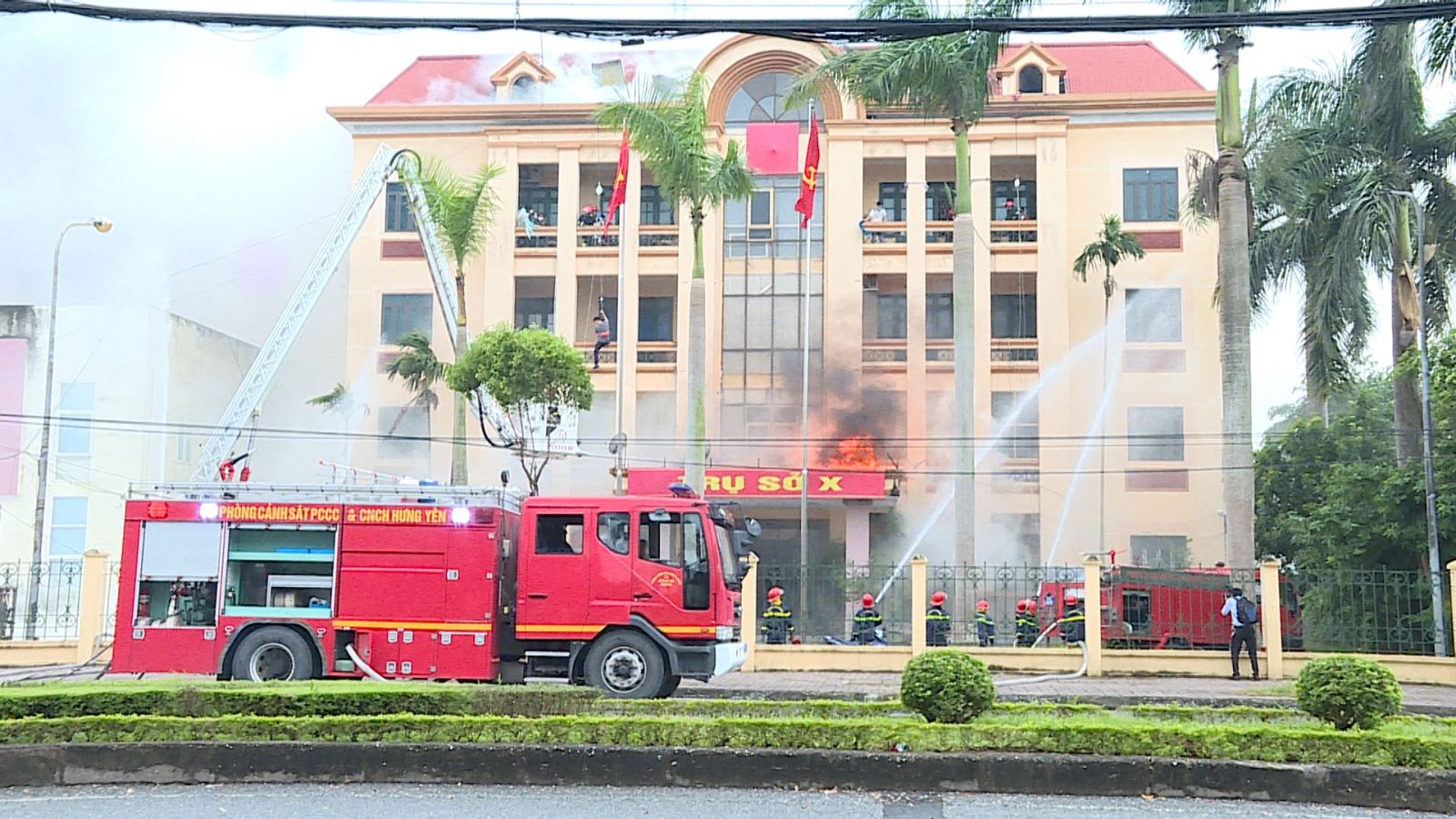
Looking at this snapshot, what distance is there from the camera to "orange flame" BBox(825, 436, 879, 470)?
3838cm

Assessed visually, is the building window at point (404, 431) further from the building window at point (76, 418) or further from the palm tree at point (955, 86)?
the palm tree at point (955, 86)

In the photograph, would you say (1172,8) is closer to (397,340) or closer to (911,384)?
(911,384)

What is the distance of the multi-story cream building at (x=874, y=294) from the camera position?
38.7 m

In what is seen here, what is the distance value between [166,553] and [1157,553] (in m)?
29.2

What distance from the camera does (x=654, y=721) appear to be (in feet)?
33.5


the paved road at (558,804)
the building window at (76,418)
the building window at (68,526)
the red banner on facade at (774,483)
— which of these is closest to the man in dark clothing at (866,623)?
the red banner on facade at (774,483)

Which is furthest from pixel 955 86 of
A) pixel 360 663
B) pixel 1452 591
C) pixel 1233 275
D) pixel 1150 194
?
pixel 360 663

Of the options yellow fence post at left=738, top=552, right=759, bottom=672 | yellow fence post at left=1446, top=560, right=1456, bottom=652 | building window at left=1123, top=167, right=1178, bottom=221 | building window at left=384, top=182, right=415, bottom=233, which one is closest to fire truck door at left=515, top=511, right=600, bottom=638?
yellow fence post at left=738, top=552, right=759, bottom=672

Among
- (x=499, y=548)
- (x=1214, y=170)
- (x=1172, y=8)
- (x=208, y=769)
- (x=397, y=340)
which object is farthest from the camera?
(x=397, y=340)

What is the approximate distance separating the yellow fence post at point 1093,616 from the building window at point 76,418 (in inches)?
1143

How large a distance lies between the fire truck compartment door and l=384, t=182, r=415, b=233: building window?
86.1ft

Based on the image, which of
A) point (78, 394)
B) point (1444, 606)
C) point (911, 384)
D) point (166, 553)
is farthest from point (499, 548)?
point (78, 394)

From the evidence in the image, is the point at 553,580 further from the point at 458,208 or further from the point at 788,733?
the point at 458,208

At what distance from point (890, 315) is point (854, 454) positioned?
17.5ft
